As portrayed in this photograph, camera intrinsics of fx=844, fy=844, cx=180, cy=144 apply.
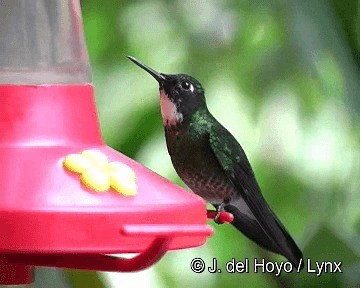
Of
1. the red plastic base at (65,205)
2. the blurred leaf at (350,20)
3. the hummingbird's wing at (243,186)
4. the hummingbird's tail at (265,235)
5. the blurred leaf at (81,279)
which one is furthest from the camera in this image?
the blurred leaf at (350,20)

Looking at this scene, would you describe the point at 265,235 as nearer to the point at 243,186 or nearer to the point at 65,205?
the point at 243,186

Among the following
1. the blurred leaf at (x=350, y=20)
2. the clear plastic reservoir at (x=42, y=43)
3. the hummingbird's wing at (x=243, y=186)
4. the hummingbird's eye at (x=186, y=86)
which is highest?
the clear plastic reservoir at (x=42, y=43)

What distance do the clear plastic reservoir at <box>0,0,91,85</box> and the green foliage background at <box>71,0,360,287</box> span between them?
110cm

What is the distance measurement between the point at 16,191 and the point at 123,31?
1475mm

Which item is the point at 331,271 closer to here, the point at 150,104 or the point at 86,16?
the point at 150,104

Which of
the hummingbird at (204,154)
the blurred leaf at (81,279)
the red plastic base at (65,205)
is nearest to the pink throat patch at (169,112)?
the hummingbird at (204,154)

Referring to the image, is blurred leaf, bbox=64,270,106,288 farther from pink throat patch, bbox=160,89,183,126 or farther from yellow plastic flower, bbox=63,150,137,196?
yellow plastic flower, bbox=63,150,137,196

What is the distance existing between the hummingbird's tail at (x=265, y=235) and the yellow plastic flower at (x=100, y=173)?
104 cm

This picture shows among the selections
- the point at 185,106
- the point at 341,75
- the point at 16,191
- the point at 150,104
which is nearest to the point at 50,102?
the point at 16,191

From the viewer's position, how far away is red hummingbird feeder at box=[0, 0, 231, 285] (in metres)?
0.92

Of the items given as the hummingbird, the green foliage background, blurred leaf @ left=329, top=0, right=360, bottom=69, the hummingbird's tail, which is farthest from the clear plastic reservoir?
blurred leaf @ left=329, top=0, right=360, bottom=69

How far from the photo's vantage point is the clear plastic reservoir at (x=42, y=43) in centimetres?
118

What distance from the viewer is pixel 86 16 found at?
237 cm

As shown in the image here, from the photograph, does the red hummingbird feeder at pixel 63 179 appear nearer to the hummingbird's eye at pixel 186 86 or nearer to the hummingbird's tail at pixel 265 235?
the hummingbird's eye at pixel 186 86
